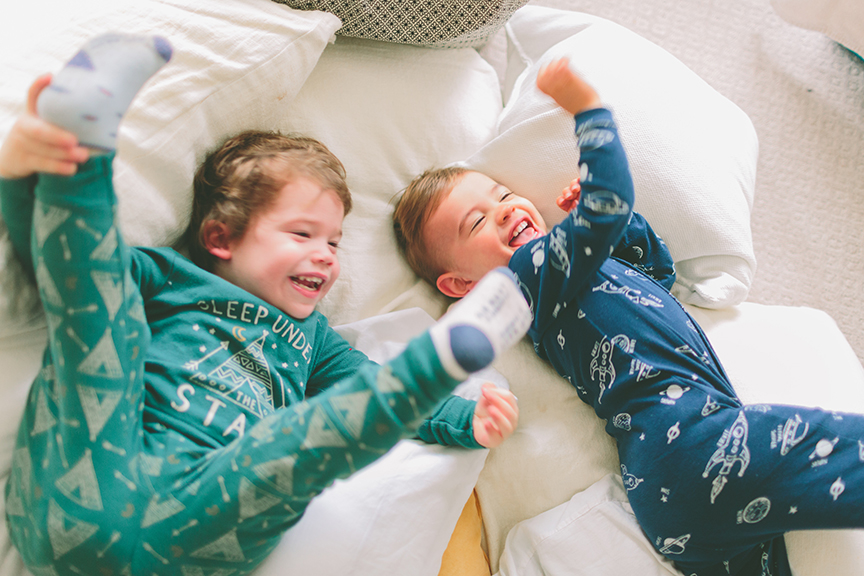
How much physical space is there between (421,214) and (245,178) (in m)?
0.31

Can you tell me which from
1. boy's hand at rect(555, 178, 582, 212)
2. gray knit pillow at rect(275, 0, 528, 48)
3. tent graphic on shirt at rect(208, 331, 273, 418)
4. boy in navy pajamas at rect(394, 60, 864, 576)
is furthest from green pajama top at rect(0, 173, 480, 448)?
gray knit pillow at rect(275, 0, 528, 48)

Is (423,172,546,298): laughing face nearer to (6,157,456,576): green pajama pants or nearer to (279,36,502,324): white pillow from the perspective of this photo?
(279,36,502,324): white pillow

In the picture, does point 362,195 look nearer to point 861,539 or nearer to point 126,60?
point 126,60

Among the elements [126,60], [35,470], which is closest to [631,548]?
[35,470]

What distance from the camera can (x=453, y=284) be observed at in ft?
3.39

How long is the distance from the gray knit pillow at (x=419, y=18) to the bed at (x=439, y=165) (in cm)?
3

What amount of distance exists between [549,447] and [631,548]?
0.18 metres

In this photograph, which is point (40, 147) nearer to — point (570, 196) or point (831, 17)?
point (570, 196)

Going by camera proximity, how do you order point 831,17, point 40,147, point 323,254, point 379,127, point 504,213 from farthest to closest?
point 831,17
point 379,127
point 504,213
point 323,254
point 40,147

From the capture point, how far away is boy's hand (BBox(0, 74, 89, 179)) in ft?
1.86

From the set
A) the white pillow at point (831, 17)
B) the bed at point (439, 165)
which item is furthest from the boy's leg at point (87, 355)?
the white pillow at point (831, 17)

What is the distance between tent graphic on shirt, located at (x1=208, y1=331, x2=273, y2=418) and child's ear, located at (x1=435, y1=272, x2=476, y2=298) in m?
0.34

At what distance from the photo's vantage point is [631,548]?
2.81ft

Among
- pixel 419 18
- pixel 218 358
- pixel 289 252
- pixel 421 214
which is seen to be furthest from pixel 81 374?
pixel 419 18
